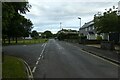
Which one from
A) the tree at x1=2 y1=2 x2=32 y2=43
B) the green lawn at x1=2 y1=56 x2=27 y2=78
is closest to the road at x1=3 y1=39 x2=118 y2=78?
the green lawn at x1=2 y1=56 x2=27 y2=78

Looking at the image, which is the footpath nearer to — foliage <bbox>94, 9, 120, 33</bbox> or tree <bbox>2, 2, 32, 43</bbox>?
foliage <bbox>94, 9, 120, 33</bbox>

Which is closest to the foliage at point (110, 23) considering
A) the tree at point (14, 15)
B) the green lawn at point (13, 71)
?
the tree at point (14, 15)

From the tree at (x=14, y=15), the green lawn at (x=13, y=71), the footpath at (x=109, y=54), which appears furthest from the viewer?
the footpath at (x=109, y=54)

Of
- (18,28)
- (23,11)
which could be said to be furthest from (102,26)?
(18,28)

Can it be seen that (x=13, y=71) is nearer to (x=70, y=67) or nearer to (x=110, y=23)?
(x=70, y=67)

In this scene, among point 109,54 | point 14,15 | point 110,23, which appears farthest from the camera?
point 110,23

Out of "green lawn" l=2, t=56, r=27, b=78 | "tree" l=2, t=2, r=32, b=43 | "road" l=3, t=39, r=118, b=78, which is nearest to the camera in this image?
"green lawn" l=2, t=56, r=27, b=78

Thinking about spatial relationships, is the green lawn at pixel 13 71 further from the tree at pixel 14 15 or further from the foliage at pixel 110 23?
the foliage at pixel 110 23

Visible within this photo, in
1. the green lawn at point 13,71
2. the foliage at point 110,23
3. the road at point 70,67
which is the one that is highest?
the foliage at point 110,23

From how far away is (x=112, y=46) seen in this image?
3641 cm

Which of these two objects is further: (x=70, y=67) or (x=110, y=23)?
(x=110, y=23)

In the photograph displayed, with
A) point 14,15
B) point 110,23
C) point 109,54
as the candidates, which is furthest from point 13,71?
point 110,23

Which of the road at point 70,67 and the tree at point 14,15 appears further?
the tree at point 14,15

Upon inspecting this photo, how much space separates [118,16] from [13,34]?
146 feet
